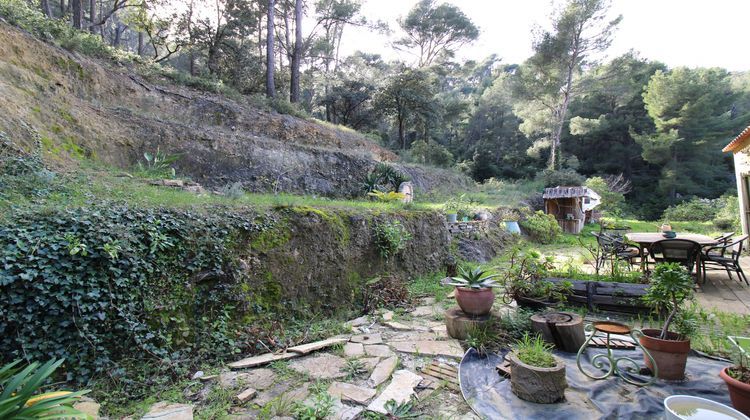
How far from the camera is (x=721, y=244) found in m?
5.28

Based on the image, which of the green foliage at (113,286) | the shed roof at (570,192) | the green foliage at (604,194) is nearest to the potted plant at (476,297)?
the green foliage at (113,286)

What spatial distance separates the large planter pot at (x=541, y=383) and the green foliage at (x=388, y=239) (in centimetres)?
305

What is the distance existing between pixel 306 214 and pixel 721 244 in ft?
20.0

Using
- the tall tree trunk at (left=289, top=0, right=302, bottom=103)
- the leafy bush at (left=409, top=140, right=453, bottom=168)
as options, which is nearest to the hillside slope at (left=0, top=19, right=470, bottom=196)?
the tall tree trunk at (left=289, top=0, right=302, bottom=103)

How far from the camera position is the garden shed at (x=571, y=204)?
529 inches

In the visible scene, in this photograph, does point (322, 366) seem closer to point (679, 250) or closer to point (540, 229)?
point (679, 250)

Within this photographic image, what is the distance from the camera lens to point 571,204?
1396cm

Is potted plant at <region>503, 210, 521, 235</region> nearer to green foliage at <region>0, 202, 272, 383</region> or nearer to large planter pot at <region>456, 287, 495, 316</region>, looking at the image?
large planter pot at <region>456, 287, 495, 316</region>

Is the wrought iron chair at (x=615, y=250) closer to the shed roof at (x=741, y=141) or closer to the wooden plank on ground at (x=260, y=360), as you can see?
the shed roof at (x=741, y=141)

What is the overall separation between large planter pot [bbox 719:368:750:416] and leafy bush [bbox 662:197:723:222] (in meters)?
19.1

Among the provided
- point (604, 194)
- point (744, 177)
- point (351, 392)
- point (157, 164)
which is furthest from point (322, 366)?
point (604, 194)

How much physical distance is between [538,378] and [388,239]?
3.16 metres

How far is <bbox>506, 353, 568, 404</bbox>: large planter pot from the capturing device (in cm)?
233

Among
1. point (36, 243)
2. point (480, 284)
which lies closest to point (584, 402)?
point (480, 284)
